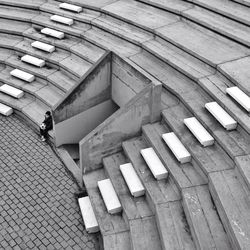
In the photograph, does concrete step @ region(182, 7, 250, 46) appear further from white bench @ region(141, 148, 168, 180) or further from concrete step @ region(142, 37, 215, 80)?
white bench @ region(141, 148, 168, 180)

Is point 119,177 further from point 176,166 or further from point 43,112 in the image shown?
point 43,112

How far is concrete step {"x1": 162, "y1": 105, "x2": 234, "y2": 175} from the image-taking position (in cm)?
600

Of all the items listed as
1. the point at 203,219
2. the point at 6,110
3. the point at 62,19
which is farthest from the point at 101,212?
the point at 62,19

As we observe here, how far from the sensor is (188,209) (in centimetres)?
559

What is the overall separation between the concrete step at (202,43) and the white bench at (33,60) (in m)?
3.16

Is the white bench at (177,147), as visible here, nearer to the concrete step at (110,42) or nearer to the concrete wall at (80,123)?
the concrete wall at (80,123)

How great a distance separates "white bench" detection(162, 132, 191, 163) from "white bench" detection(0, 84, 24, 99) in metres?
4.29

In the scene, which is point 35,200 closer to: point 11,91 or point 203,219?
point 203,219

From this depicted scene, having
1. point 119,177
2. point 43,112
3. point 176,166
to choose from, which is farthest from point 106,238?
point 43,112

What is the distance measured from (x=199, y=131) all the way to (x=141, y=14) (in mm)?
4634

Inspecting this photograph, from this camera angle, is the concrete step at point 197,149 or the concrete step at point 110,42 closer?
the concrete step at point 197,149

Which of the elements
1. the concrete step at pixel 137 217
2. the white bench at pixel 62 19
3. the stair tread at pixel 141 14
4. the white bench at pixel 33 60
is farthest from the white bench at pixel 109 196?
the white bench at pixel 62 19

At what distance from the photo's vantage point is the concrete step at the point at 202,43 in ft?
25.9

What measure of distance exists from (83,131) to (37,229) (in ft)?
8.54
